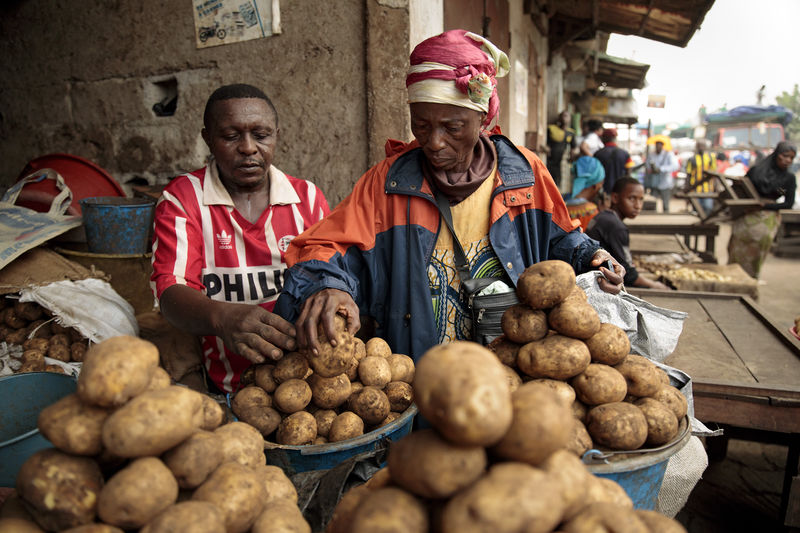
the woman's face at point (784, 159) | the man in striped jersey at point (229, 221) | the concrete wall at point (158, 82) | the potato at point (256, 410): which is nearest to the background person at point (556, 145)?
the woman's face at point (784, 159)

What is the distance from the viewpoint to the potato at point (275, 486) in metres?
1.36

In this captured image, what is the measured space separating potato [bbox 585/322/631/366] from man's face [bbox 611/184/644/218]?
4.27m

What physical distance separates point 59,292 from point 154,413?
8.32 feet

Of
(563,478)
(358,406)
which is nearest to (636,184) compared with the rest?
(358,406)

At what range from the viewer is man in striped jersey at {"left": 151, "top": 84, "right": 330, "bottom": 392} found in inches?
96.1

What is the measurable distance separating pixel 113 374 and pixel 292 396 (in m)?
0.84

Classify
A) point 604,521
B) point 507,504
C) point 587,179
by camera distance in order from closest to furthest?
point 507,504 < point 604,521 < point 587,179

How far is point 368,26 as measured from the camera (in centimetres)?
342

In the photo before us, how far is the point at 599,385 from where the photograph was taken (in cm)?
176

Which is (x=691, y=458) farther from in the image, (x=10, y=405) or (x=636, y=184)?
(x=636, y=184)

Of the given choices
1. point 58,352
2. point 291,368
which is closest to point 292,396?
point 291,368

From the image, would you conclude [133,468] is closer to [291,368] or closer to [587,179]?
[291,368]

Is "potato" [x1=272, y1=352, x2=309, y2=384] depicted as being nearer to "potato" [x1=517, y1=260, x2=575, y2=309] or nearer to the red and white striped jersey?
the red and white striped jersey

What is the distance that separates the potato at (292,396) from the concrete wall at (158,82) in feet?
6.81
